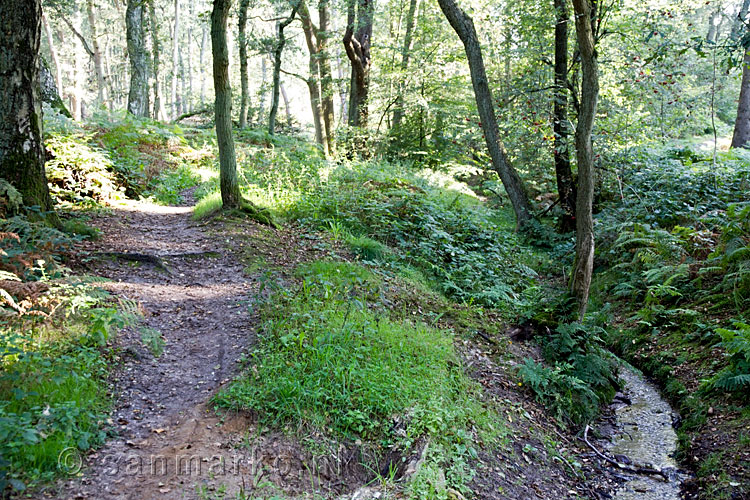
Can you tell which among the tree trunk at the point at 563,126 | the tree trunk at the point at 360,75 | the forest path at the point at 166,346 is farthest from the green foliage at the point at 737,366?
the tree trunk at the point at 360,75

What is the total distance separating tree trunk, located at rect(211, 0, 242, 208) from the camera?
8.16 meters

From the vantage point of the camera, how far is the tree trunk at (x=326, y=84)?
17650 millimetres

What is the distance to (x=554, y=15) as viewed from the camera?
11812mm

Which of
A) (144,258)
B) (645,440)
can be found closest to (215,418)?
(144,258)

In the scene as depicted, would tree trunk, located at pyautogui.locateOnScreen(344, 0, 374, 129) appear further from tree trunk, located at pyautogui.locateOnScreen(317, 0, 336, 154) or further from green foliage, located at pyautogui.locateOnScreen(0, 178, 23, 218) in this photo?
green foliage, located at pyautogui.locateOnScreen(0, 178, 23, 218)

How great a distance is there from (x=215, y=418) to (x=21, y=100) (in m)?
4.76

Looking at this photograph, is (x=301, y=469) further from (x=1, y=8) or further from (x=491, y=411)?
(x=1, y=8)

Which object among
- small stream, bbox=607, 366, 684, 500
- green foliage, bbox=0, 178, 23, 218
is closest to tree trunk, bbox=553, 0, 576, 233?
small stream, bbox=607, 366, 684, 500

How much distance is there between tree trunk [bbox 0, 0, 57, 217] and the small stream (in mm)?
7385

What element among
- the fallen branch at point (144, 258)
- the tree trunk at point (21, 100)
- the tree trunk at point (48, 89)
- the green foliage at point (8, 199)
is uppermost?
the tree trunk at point (48, 89)

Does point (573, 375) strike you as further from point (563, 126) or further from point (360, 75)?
point (360, 75)

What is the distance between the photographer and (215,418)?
384cm

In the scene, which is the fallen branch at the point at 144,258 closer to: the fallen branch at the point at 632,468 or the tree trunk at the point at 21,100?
the tree trunk at the point at 21,100

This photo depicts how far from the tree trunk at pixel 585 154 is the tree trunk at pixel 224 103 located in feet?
18.2
